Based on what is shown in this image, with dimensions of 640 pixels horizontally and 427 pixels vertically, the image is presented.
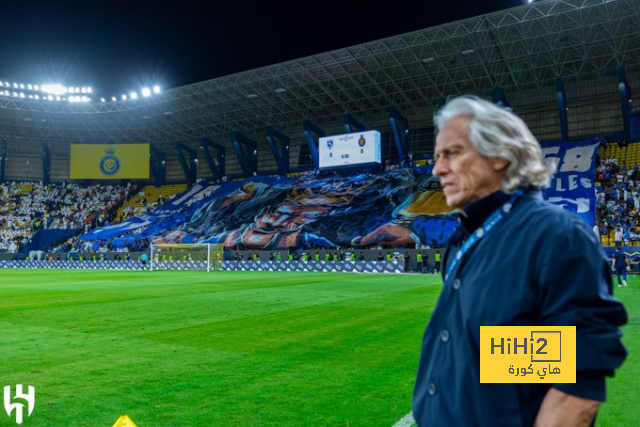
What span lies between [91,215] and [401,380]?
68264 mm

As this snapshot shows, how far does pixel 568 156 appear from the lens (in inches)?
1746

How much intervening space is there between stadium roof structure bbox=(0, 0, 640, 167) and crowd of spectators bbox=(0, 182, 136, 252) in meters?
7.19

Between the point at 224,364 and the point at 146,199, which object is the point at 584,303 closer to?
the point at 224,364

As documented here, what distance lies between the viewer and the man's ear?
2.07 meters

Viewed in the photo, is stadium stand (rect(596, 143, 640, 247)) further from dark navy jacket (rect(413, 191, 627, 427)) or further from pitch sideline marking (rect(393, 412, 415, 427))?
dark navy jacket (rect(413, 191, 627, 427))

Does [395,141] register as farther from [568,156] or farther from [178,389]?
[178,389]

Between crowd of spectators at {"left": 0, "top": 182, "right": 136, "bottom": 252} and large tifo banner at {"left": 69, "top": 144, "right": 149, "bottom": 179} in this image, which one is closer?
crowd of spectators at {"left": 0, "top": 182, "right": 136, "bottom": 252}

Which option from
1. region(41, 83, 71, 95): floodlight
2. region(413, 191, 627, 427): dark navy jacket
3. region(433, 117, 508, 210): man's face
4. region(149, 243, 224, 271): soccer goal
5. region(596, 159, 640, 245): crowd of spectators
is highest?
region(41, 83, 71, 95): floodlight

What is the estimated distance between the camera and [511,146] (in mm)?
2037

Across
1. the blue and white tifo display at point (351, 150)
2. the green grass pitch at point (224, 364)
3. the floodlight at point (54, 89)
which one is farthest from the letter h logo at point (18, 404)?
the floodlight at point (54, 89)

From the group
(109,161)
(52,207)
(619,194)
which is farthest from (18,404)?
(52,207)

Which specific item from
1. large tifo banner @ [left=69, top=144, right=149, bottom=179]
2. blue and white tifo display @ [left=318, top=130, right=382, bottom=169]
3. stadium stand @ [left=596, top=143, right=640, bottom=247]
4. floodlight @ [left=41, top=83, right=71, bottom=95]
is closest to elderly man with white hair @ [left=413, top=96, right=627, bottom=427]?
stadium stand @ [left=596, top=143, right=640, bottom=247]

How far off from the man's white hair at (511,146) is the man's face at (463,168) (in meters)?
0.04

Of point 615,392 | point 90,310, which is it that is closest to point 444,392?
point 615,392
